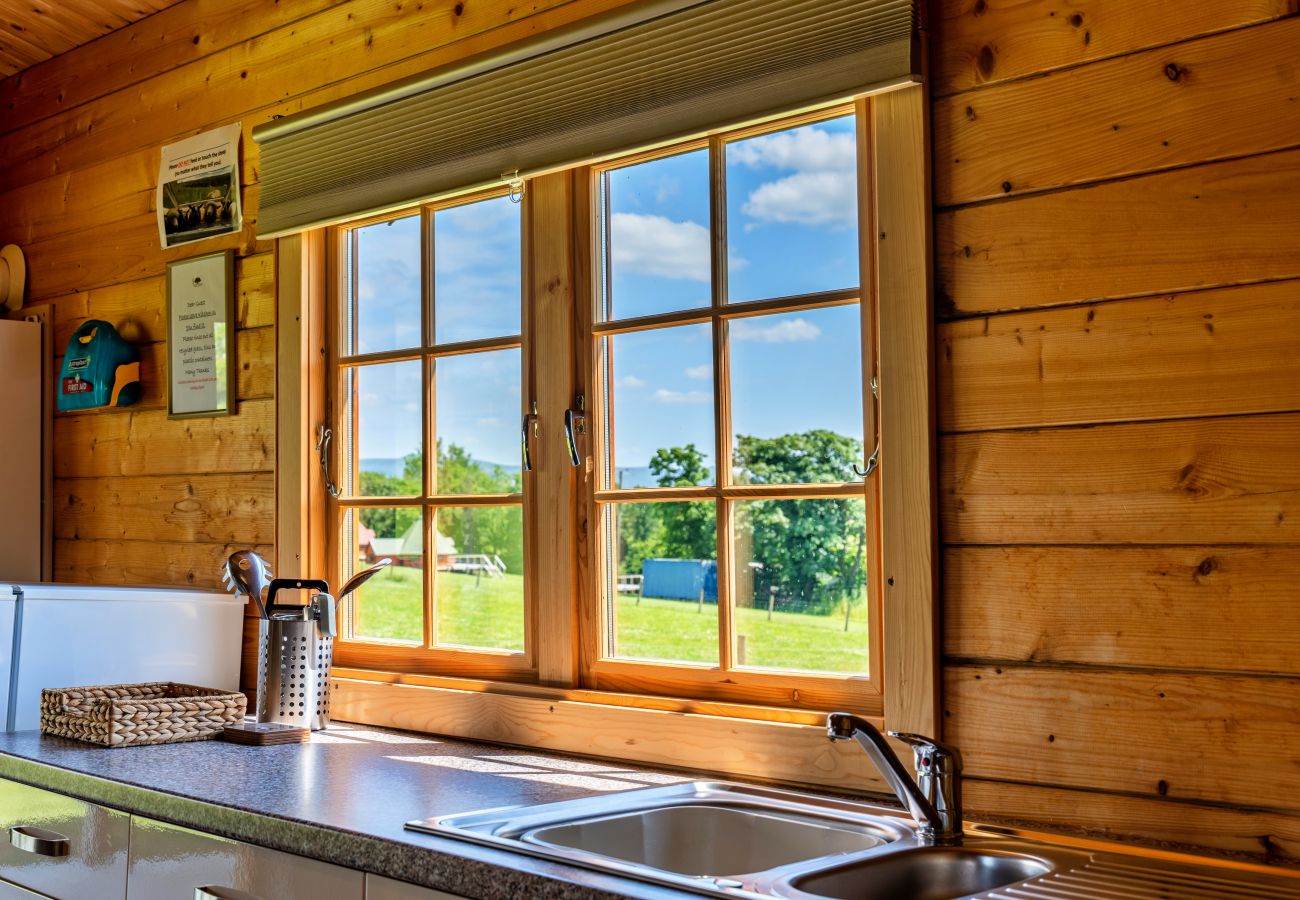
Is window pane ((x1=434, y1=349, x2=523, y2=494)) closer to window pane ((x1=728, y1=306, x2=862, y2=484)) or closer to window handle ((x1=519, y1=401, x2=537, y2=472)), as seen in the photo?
window handle ((x1=519, y1=401, x2=537, y2=472))

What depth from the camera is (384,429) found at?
277 centimetres

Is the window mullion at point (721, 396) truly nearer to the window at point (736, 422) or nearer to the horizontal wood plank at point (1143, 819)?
the window at point (736, 422)

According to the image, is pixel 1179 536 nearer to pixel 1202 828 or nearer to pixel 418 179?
pixel 1202 828

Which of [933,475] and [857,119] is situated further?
[857,119]

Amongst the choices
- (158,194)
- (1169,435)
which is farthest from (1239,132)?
(158,194)

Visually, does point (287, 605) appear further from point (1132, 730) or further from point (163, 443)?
point (1132, 730)

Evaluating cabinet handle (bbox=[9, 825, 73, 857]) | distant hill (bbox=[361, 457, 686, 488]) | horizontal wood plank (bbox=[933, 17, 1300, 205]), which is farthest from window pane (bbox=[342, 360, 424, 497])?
horizontal wood plank (bbox=[933, 17, 1300, 205])

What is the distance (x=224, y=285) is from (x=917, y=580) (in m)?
1.89

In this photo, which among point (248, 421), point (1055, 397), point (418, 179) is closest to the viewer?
point (1055, 397)

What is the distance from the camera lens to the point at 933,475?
1786 mm

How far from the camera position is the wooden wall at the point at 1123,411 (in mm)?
1523

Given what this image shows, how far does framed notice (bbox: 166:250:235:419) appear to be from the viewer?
3.00m

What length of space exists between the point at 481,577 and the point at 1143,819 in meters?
1.34

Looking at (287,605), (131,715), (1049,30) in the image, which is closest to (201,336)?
(287,605)
